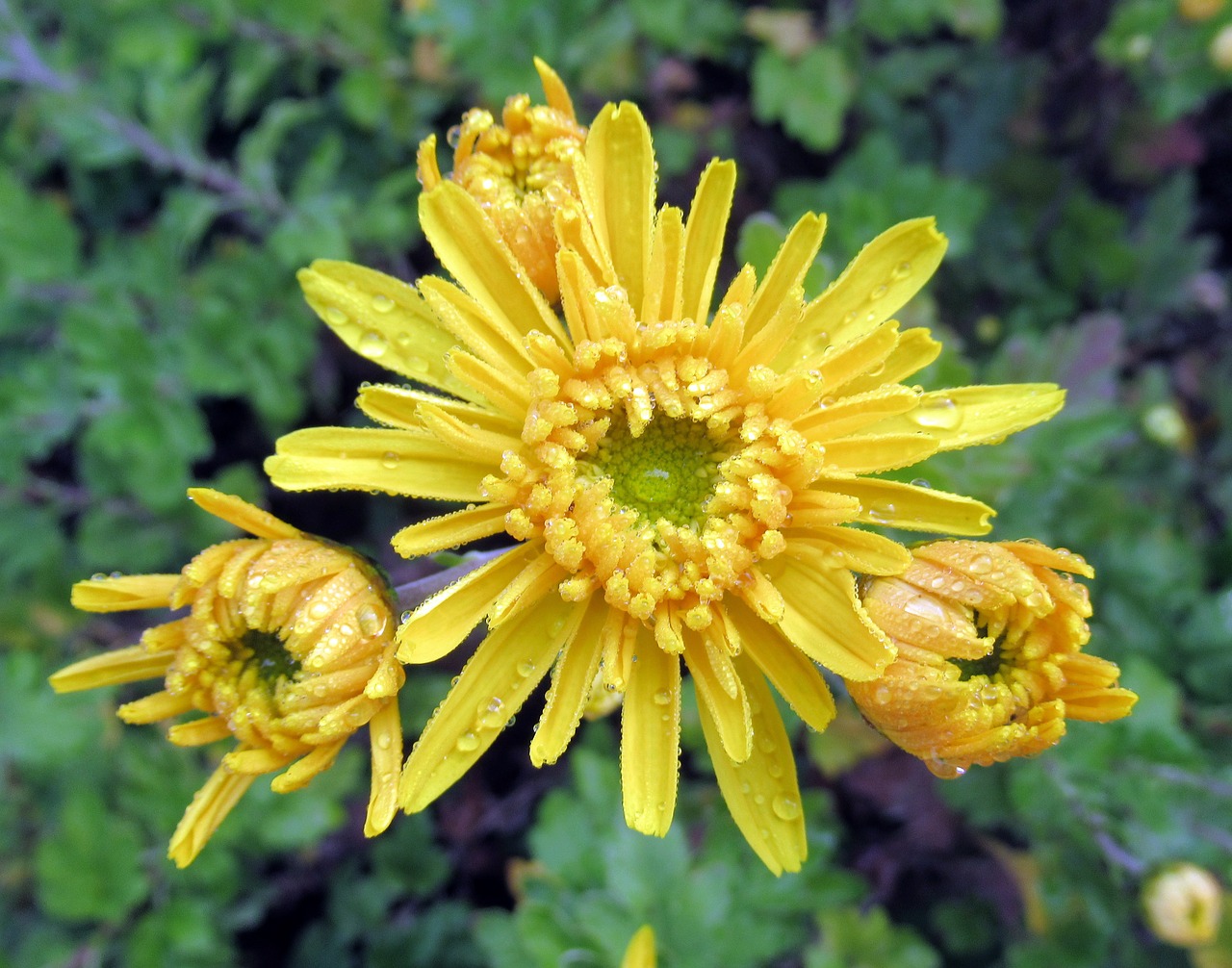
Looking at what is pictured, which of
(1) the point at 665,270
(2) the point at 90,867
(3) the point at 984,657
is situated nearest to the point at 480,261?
(1) the point at 665,270

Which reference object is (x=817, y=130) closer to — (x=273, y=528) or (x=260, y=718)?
(x=273, y=528)

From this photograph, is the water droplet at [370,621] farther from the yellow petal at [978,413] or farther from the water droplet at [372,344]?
the yellow petal at [978,413]

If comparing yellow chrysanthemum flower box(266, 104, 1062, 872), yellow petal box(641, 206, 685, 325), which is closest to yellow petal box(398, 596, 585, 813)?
yellow chrysanthemum flower box(266, 104, 1062, 872)

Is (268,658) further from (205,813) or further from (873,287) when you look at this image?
(873,287)

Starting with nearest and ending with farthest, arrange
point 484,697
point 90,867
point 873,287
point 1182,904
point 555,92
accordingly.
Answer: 1. point 484,697
2. point 873,287
3. point 555,92
4. point 1182,904
5. point 90,867

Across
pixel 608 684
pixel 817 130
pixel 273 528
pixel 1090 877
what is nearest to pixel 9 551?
pixel 273 528
